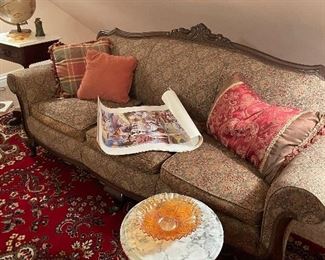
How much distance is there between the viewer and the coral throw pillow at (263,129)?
1.50 m

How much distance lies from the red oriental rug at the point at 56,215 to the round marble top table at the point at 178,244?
17.0 inches

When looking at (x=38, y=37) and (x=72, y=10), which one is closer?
(x=38, y=37)

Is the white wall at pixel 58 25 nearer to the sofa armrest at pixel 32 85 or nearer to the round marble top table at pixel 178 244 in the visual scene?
the sofa armrest at pixel 32 85

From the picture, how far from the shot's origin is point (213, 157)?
1673 mm

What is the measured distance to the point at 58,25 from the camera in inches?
149

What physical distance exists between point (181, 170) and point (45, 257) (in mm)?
796

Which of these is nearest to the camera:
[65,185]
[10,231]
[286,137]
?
[286,137]

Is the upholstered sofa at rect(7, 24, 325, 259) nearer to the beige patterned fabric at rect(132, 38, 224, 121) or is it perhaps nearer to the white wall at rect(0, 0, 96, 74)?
the beige patterned fabric at rect(132, 38, 224, 121)

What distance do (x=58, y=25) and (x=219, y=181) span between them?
297 centimetres

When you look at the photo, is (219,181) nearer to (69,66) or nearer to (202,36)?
(202,36)

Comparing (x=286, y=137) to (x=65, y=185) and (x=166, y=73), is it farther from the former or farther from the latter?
(x=65, y=185)

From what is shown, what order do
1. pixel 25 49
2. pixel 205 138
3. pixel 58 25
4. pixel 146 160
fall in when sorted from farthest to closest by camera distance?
pixel 58 25, pixel 25 49, pixel 205 138, pixel 146 160

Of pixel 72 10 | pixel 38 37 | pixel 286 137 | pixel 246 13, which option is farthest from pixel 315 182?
pixel 72 10

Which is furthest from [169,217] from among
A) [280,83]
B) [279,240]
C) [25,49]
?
[25,49]
